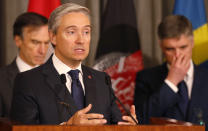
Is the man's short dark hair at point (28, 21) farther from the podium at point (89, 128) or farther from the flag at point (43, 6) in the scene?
the podium at point (89, 128)

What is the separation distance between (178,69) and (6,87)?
169 centimetres

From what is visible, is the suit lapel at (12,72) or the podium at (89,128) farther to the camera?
Result: the suit lapel at (12,72)

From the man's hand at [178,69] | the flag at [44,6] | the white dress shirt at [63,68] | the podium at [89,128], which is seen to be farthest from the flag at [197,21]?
the podium at [89,128]

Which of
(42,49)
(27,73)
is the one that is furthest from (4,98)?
(27,73)

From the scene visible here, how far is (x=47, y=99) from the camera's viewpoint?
259cm

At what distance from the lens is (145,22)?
541 centimetres

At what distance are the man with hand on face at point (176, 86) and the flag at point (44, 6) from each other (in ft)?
4.38

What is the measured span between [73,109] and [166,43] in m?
2.00

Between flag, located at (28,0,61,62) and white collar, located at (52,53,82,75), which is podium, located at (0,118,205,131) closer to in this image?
white collar, located at (52,53,82,75)

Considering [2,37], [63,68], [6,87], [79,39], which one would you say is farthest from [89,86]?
[2,37]

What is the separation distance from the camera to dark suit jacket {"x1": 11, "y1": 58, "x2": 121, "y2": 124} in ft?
8.33

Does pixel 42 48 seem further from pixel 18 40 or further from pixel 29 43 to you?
pixel 18 40

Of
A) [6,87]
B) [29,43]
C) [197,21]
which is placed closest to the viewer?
[6,87]

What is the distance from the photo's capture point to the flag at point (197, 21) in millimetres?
5184
